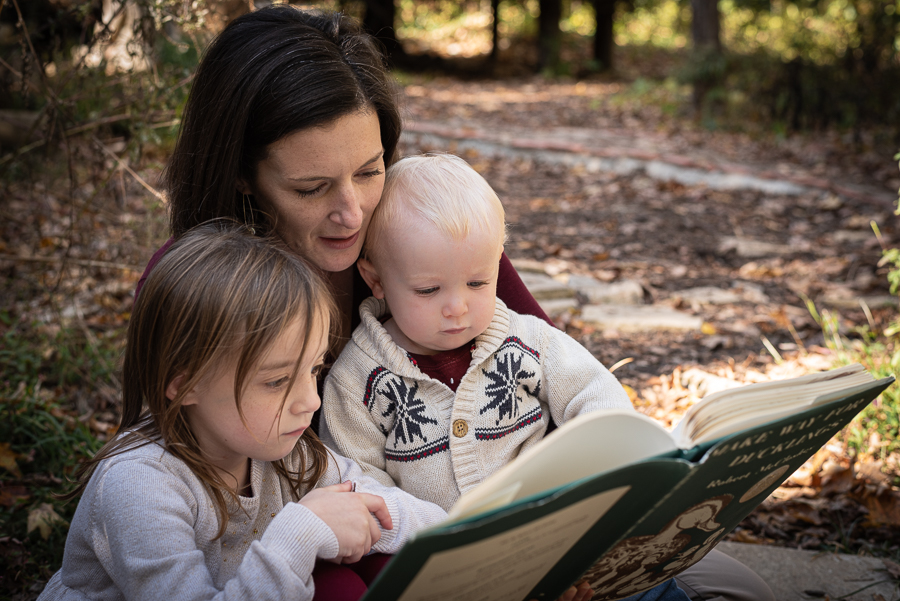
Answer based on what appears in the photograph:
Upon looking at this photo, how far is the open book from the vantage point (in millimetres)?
957

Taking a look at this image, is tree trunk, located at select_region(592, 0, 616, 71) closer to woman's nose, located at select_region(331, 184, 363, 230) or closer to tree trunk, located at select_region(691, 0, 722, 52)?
tree trunk, located at select_region(691, 0, 722, 52)

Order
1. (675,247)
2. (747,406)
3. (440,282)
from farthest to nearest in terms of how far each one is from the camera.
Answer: (675,247)
(440,282)
(747,406)

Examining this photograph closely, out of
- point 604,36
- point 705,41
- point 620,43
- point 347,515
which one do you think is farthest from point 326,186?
point 620,43

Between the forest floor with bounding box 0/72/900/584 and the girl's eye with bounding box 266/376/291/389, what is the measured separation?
1218mm

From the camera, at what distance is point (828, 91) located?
27.3ft

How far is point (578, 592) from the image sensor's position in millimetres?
1488

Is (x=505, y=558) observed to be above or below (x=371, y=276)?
below

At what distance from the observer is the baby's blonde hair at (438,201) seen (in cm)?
171

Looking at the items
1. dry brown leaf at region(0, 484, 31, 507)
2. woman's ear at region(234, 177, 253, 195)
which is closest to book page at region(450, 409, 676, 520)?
woman's ear at region(234, 177, 253, 195)

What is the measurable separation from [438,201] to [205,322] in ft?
2.16

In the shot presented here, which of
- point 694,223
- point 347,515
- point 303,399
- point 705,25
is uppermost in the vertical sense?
point 705,25

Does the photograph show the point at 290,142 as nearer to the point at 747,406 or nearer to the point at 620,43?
the point at 747,406

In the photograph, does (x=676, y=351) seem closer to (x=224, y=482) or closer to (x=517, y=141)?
(x=224, y=482)

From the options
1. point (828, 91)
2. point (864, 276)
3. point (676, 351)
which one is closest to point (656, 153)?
point (828, 91)
